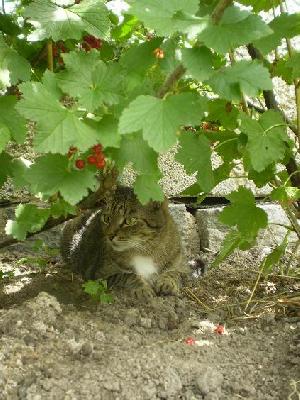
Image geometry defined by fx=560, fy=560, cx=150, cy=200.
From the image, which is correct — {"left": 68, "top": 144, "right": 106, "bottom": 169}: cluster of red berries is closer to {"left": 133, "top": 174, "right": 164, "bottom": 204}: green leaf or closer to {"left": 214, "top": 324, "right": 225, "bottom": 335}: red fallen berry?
{"left": 133, "top": 174, "right": 164, "bottom": 204}: green leaf

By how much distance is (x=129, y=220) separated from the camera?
11.4 feet

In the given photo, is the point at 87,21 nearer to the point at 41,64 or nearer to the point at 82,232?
the point at 41,64

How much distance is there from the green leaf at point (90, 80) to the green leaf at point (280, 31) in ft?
1.76

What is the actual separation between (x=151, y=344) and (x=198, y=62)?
4.24ft

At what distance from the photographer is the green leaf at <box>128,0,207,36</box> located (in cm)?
133

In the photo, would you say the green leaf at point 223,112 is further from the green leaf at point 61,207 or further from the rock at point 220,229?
the rock at point 220,229

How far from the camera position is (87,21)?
175 centimetres

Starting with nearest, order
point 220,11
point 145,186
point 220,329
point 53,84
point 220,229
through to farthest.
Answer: point 220,11 < point 53,84 < point 145,186 < point 220,329 < point 220,229

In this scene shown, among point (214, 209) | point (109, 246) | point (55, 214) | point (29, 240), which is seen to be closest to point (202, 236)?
point (214, 209)

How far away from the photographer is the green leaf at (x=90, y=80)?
5.02 ft

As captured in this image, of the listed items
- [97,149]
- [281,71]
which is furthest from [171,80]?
[281,71]

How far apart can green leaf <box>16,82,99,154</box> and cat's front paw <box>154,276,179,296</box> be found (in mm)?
1879

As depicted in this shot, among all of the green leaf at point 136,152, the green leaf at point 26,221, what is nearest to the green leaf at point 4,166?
the green leaf at point 26,221

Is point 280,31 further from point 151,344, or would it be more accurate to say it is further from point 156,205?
point 156,205
